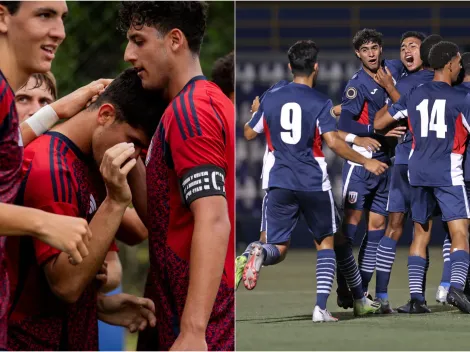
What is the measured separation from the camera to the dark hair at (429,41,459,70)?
11.2ft

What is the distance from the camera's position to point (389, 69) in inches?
135

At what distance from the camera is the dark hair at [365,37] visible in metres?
3.64

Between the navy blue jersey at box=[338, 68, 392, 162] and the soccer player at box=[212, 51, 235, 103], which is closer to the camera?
the navy blue jersey at box=[338, 68, 392, 162]

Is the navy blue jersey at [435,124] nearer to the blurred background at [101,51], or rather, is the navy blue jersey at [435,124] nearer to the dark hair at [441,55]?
the dark hair at [441,55]

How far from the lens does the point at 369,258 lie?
3.48 m

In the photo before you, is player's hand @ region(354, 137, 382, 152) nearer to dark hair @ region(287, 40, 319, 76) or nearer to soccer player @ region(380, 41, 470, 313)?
soccer player @ region(380, 41, 470, 313)

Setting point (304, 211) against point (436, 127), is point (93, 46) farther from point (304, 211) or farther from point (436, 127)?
point (436, 127)

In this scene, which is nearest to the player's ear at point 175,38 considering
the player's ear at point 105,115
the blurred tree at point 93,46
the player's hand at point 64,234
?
the player's ear at point 105,115

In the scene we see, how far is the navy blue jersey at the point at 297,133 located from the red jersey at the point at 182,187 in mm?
901

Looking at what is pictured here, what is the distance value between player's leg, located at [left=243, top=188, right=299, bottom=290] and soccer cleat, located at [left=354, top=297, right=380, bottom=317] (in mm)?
345

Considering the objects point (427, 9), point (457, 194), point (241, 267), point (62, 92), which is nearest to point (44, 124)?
point (241, 267)

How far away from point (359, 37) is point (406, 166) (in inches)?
26.9

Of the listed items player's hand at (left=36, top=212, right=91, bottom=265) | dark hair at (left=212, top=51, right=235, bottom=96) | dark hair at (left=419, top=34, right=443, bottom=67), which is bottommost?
player's hand at (left=36, top=212, right=91, bottom=265)

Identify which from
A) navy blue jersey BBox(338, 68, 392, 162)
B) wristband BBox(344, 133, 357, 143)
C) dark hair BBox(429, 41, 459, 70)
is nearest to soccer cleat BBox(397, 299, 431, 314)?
navy blue jersey BBox(338, 68, 392, 162)
